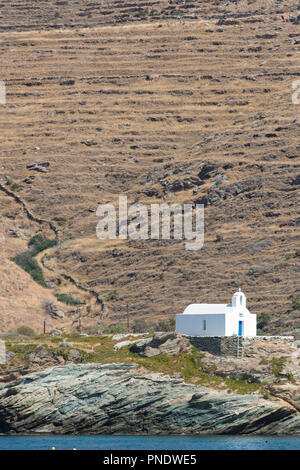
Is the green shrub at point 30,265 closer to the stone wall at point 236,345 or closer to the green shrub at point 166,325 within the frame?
the green shrub at point 166,325

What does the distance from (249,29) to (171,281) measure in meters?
50.9

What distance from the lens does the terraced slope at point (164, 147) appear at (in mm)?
105312

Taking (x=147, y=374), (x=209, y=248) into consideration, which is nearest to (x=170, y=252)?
(x=209, y=248)

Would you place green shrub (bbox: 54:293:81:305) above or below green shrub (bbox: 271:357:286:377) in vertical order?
above

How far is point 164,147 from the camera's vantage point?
129750 mm

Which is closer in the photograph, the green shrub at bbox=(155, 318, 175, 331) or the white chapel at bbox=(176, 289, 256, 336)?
the white chapel at bbox=(176, 289, 256, 336)

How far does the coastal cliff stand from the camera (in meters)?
75.2

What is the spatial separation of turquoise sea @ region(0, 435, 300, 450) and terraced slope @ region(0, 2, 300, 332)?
2145cm

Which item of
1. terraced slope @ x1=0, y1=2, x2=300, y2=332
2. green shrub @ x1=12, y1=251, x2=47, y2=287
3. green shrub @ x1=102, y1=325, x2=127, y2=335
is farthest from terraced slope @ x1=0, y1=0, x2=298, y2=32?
green shrub @ x1=102, y1=325, x2=127, y2=335

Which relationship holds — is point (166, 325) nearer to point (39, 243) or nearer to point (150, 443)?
point (150, 443)

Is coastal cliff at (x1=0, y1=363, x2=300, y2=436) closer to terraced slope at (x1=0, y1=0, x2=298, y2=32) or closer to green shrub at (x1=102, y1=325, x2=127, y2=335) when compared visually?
green shrub at (x1=102, y1=325, x2=127, y2=335)

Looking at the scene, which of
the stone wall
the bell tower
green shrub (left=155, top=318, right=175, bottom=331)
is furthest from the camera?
green shrub (left=155, top=318, right=175, bottom=331)

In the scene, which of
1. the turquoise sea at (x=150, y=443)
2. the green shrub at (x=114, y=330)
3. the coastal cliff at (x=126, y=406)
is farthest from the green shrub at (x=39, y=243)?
the turquoise sea at (x=150, y=443)

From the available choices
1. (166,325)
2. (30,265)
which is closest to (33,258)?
(30,265)
